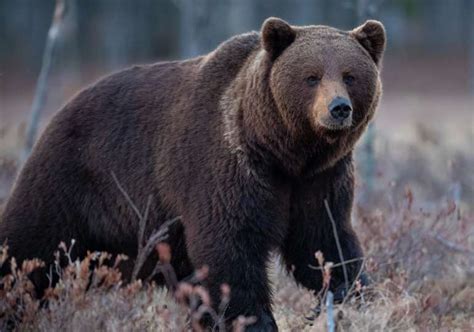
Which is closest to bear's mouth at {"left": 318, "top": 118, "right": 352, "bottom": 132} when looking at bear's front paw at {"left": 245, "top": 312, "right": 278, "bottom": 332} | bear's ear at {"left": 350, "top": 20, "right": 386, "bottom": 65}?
bear's ear at {"left": 350, "top": 20, "right": 386, "bottom": 65}

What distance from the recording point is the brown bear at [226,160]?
17.6 ft

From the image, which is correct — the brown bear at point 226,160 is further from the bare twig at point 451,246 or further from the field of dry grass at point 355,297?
the bare twig at point 451,246

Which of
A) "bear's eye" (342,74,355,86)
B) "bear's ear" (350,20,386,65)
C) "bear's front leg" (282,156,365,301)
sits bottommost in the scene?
"bear's front leg" (282,156,365,301)

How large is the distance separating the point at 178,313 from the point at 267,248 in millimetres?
591

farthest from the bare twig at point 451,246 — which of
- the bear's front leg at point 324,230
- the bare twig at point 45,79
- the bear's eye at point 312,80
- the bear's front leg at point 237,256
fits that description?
the bare twig at point 45,79

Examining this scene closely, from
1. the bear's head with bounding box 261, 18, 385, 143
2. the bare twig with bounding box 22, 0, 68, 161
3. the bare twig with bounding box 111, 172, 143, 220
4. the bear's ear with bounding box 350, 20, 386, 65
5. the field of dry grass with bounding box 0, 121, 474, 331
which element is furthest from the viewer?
the bare twig with bounding box 22, 0, 68, 161

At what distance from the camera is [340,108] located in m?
5.11

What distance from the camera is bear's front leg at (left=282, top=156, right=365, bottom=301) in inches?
221

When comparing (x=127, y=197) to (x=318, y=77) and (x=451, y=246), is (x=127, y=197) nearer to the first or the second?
(x=318, y=77)

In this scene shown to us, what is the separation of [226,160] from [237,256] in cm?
53

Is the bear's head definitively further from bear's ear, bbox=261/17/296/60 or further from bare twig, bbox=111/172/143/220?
bare twig, bbox=111/172/143/220

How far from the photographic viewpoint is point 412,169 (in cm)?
1171

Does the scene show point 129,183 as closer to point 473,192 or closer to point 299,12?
point 473,192

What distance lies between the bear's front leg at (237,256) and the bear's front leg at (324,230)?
1.06 ft
